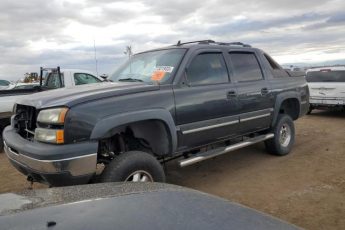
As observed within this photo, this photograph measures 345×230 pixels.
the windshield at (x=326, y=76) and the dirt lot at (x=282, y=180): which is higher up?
the windshield at (x=326, y=76)

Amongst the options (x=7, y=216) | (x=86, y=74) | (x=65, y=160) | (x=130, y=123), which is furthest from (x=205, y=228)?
(x=86, y=74)

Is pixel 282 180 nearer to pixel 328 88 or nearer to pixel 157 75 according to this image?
pixel 157 75

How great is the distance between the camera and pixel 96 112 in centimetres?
415

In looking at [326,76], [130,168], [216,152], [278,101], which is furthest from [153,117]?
[326,76]

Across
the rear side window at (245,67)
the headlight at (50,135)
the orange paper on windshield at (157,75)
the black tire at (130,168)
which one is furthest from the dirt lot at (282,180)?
the headlight at (50,135)

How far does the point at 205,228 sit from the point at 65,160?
2467mm

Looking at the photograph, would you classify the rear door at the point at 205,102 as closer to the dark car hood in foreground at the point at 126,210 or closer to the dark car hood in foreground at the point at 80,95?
the dark car hood in foreground at the point at 80,95

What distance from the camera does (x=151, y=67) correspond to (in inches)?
217

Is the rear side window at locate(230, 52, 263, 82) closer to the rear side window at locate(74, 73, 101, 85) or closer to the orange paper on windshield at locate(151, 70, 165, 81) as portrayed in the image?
the orange paper on windshield at locate(151, 70, 165, 81)

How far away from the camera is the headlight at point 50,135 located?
3.97 meters

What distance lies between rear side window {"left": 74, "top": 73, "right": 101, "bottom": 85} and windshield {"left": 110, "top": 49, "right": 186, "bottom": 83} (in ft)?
16.8

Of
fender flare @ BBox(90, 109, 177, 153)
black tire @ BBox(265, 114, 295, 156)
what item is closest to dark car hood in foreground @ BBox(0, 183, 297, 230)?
fender flare @ BBox(90, 109, 177, 153)

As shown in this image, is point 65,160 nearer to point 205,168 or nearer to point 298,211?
point 298,211

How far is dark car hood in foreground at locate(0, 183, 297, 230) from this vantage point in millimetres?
1688
